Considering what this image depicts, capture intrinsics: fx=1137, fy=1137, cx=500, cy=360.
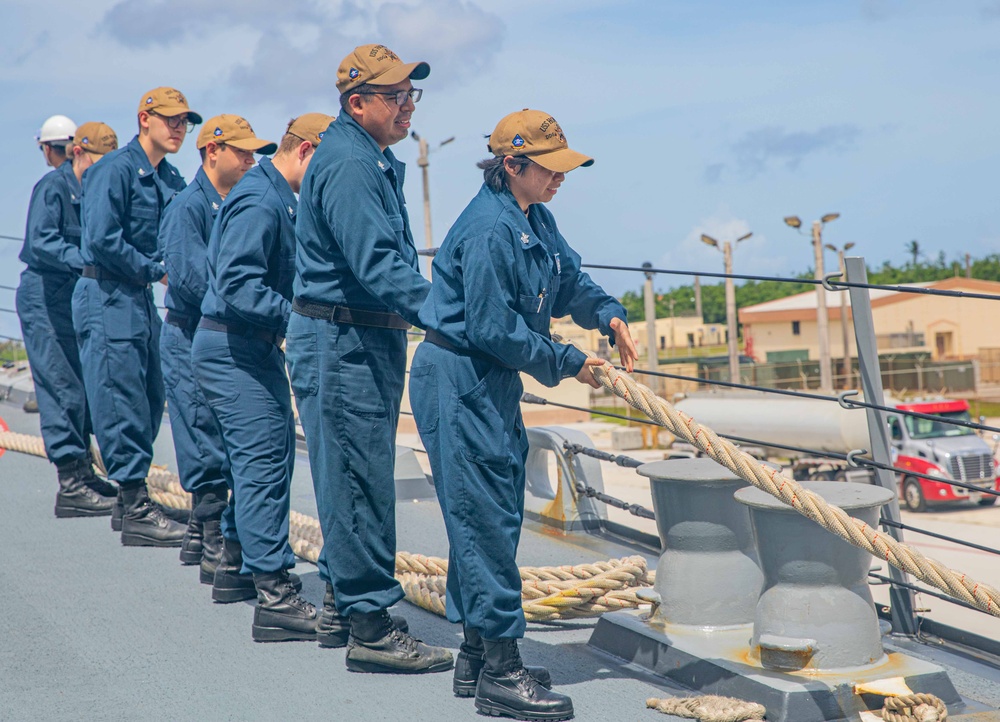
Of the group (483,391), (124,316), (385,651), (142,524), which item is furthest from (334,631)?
(124,316)

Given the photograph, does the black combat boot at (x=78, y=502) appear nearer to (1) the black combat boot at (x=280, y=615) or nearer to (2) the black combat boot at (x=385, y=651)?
(1) the black combat boot at (x=280, y=615)

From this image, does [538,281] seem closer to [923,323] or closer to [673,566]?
[673,566]

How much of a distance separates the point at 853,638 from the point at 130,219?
349 cm

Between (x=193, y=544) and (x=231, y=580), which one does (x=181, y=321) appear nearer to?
(x=193, y=544)

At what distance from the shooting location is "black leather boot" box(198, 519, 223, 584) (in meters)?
4.36

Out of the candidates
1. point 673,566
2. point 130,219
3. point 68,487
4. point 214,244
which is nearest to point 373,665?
point 673,566

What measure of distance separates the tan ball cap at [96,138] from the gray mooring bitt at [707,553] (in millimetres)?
3640

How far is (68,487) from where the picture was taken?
5668mm

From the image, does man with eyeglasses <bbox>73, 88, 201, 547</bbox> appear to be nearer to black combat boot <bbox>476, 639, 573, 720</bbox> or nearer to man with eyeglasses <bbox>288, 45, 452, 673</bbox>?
man with eyeglasses <bbox>288, 45, 452, 673</bbox>

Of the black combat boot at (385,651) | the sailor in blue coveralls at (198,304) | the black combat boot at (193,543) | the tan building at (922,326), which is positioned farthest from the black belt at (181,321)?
the tan building at (922,326)

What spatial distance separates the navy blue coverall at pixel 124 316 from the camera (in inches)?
194

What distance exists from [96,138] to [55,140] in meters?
0.60

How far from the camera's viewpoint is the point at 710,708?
113 inches

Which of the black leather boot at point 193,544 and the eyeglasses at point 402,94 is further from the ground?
the eyeglasses at point 402,94
